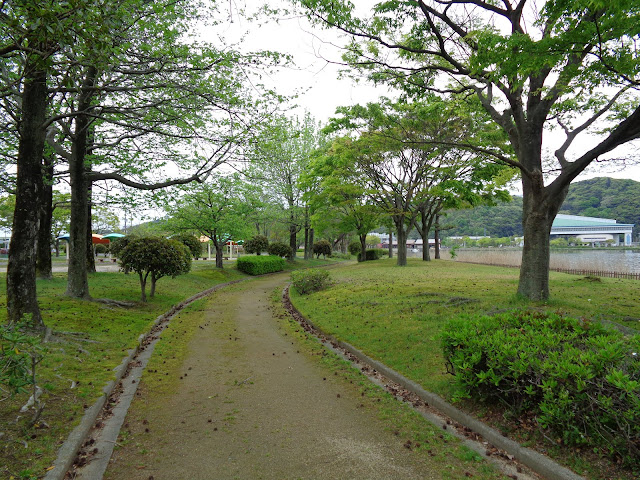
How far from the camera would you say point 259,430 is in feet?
12.3

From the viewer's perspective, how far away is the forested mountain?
45062 mm

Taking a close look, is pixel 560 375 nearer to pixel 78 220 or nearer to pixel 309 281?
pixel 78 220

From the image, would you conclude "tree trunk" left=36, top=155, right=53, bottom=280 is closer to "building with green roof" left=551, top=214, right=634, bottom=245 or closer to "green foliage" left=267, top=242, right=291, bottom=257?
"green foliage" left=267, top=242, right=291, bottom=257

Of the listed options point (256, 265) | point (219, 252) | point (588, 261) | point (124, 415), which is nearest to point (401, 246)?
point (256, 265)

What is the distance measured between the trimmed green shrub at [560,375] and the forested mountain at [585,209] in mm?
32171

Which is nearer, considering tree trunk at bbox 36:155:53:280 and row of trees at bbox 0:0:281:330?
row of trees at bbox 0:0:281:330

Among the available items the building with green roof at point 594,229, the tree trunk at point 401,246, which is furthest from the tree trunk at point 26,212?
the building with green roof at point 594,229

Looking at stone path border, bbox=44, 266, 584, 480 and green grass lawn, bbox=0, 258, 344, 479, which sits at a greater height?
green grass lawn, bbox=0, 258, 344, 479

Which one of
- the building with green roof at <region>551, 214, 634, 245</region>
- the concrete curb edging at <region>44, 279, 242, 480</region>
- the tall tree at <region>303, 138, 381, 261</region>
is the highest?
the tall tree at <region>303, 138, 381, 261</region>

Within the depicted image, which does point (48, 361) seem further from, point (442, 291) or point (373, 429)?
point (442, 291)

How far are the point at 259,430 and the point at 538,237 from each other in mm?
7303

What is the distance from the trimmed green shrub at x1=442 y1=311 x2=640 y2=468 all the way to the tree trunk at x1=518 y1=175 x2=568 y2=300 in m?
A: 4.30

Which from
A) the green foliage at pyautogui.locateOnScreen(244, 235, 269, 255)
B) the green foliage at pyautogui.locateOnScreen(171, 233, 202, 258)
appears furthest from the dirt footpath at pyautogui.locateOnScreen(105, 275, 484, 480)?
the green foliage at pyautogui.locateOnScreen(244, 235, 269, 255)

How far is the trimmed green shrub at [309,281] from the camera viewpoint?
14.2 m
